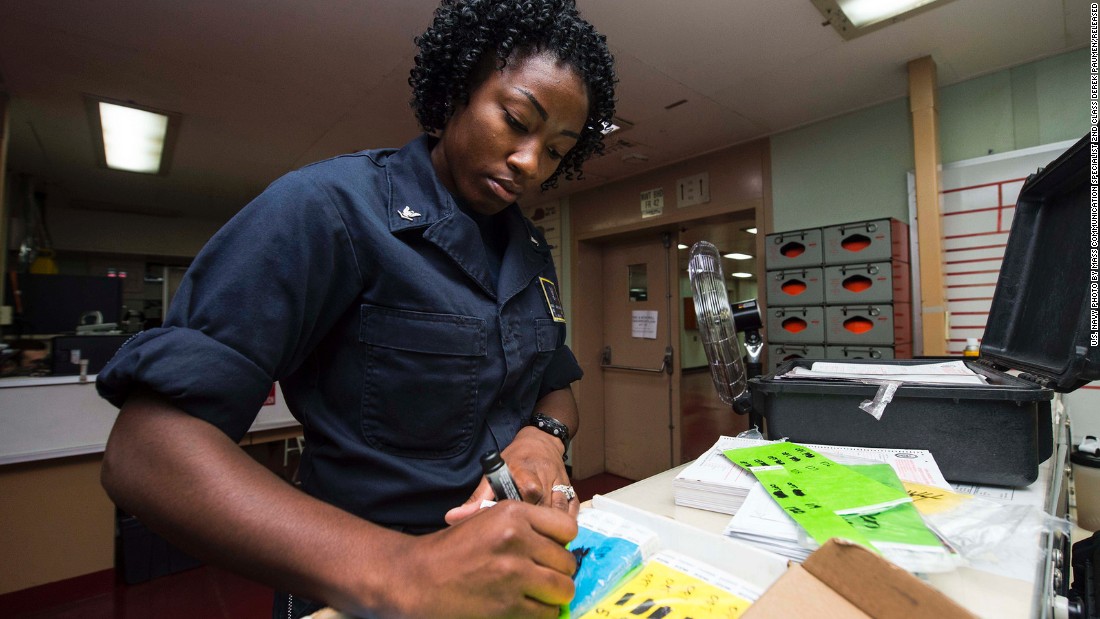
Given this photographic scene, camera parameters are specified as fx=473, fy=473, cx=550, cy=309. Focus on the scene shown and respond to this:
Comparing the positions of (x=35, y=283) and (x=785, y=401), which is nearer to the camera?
(x=785, y=401)

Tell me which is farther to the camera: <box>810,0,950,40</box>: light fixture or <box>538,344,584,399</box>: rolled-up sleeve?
<box>810,0,950,40</box>: light fixture

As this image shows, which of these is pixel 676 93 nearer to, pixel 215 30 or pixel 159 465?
pixel 215 30

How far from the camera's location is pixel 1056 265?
96 cm

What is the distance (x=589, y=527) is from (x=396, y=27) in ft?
7.04

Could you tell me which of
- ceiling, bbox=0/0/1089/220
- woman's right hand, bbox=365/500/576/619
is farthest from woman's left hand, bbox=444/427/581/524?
ceiling, bbox=0/0/1089/220

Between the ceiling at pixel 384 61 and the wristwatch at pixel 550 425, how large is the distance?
1.67 meters

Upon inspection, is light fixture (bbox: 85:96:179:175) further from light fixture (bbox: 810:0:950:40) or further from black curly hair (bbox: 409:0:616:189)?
light fixture (bbox: 810:0:950:40)

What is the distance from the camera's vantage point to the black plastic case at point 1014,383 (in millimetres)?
741

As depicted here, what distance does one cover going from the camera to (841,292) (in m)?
2.31

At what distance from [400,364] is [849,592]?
0.54 metres

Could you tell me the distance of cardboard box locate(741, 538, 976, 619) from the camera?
35cm

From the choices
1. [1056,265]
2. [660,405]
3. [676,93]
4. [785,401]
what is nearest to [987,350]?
[1056,265]

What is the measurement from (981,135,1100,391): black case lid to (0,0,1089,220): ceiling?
4.11 ft

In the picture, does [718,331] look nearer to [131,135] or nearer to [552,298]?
[552,298]
